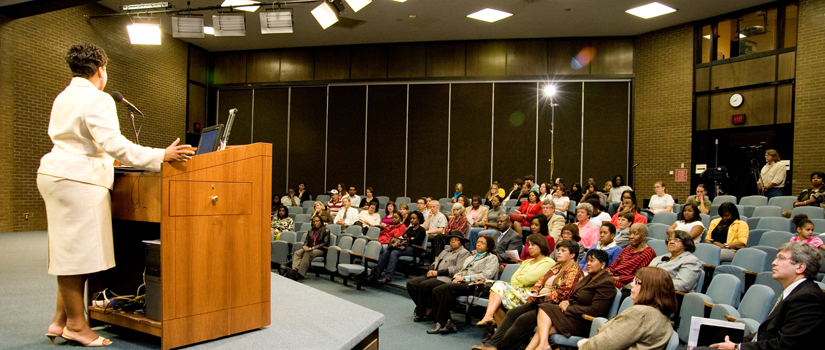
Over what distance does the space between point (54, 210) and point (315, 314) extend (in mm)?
1317

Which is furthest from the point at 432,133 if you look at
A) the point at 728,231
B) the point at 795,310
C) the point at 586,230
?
the point at 795,310

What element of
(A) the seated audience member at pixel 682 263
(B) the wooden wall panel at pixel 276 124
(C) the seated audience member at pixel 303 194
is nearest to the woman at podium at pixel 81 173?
(A) the seated audience member at pixel 682 263

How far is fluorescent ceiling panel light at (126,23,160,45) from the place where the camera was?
29.8 feet

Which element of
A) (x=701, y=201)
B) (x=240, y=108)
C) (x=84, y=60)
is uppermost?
(x=240, y=108)

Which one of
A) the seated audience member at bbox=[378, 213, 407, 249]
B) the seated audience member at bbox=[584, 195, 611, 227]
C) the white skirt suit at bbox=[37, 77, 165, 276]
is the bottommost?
the seated audience member at bbox=[378, 213, 407, 249]

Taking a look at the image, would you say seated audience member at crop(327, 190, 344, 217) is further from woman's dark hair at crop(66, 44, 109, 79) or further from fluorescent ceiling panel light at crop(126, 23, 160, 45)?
woman's dark hair at crop(66, 44, 109, 79)

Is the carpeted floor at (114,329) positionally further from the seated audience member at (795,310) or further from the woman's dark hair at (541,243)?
the seated audience member at (795,310)

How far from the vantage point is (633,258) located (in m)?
4.71

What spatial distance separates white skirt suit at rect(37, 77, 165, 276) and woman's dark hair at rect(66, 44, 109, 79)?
0.05 metres

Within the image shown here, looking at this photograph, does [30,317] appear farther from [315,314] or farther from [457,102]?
[457,102]

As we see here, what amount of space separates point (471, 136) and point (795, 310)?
991 centimetres

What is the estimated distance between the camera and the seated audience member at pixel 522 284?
464cm

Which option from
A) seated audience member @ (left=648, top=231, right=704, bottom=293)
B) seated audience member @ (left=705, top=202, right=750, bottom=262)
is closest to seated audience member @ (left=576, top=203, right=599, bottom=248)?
seated audience member @ (left=705, top=202, right=750, bottom=262)

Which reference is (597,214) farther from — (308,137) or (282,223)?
(308,137)
